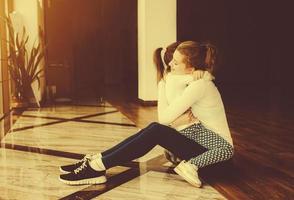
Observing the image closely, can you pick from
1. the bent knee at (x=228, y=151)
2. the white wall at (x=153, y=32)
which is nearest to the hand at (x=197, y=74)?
the bent knee at (x=228, y=151)

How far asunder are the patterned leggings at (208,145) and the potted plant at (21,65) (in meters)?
3.87

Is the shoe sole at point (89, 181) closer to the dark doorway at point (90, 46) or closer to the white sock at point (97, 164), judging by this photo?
the white sock at point (97, 164)

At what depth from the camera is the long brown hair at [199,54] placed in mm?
2391

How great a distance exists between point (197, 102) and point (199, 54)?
0.27 m

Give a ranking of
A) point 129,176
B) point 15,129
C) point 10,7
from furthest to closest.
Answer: point 10,7, point 15,129, point 129,176

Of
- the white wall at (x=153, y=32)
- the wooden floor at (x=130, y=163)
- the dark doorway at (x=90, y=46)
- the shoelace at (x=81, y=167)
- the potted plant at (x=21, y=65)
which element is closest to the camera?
the wooden floor at (x=130, y=163)

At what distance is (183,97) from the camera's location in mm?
2387

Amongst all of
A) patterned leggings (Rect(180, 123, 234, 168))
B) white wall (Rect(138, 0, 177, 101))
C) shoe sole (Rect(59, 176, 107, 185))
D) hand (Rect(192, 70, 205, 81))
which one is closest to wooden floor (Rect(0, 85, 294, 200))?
shoe sole (Rect(59, 176, 107, 185))

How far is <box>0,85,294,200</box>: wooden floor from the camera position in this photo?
2.31 meters

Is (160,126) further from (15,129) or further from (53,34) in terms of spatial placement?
(53,34)

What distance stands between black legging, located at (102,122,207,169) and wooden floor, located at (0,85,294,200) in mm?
170

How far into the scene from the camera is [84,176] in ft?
7.89

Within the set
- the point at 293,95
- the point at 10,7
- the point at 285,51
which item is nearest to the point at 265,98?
the point at 293,95

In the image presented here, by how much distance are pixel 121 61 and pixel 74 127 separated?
597cm
